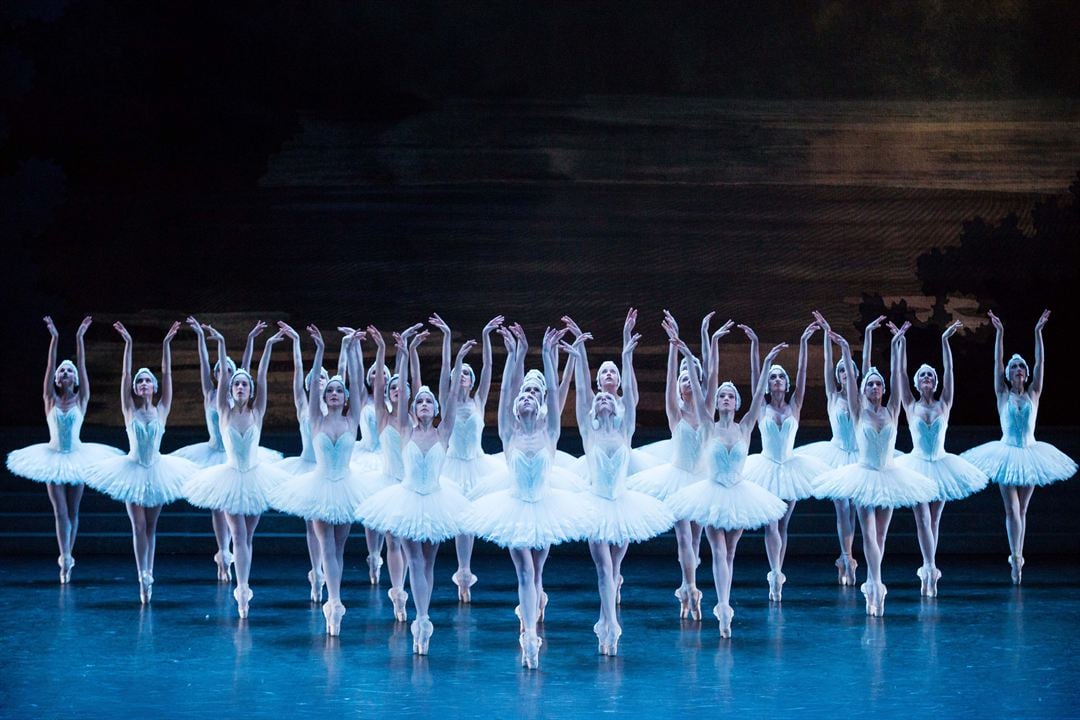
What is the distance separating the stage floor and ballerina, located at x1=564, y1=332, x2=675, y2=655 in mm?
291

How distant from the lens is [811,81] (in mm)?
12930

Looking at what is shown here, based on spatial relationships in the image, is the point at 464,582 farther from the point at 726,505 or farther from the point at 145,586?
the point at 726,505

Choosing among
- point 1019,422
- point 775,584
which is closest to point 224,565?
point 775,584

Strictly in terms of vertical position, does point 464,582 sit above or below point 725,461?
below

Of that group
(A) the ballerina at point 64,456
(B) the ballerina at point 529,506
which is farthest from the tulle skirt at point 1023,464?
(A) the ballerina at point 64,456

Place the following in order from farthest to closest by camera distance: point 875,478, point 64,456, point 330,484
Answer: point 64,456 → point 875,478 → point 330,484

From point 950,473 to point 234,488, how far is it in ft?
13.3

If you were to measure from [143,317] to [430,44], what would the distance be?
370 cm

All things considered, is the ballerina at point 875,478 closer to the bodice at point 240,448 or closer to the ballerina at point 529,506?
the ballerina at point 529,506

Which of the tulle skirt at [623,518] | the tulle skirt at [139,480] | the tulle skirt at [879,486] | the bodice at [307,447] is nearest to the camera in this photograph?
the tulle skirt at [623,518]

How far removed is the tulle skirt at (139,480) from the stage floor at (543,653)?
0.59 m

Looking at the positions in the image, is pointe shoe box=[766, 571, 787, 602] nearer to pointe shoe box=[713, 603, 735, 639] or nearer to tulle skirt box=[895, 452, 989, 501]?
tulle skirt box=[895, 452, 989, 501]

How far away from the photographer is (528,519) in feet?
19.2

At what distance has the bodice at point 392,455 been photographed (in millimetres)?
6949
